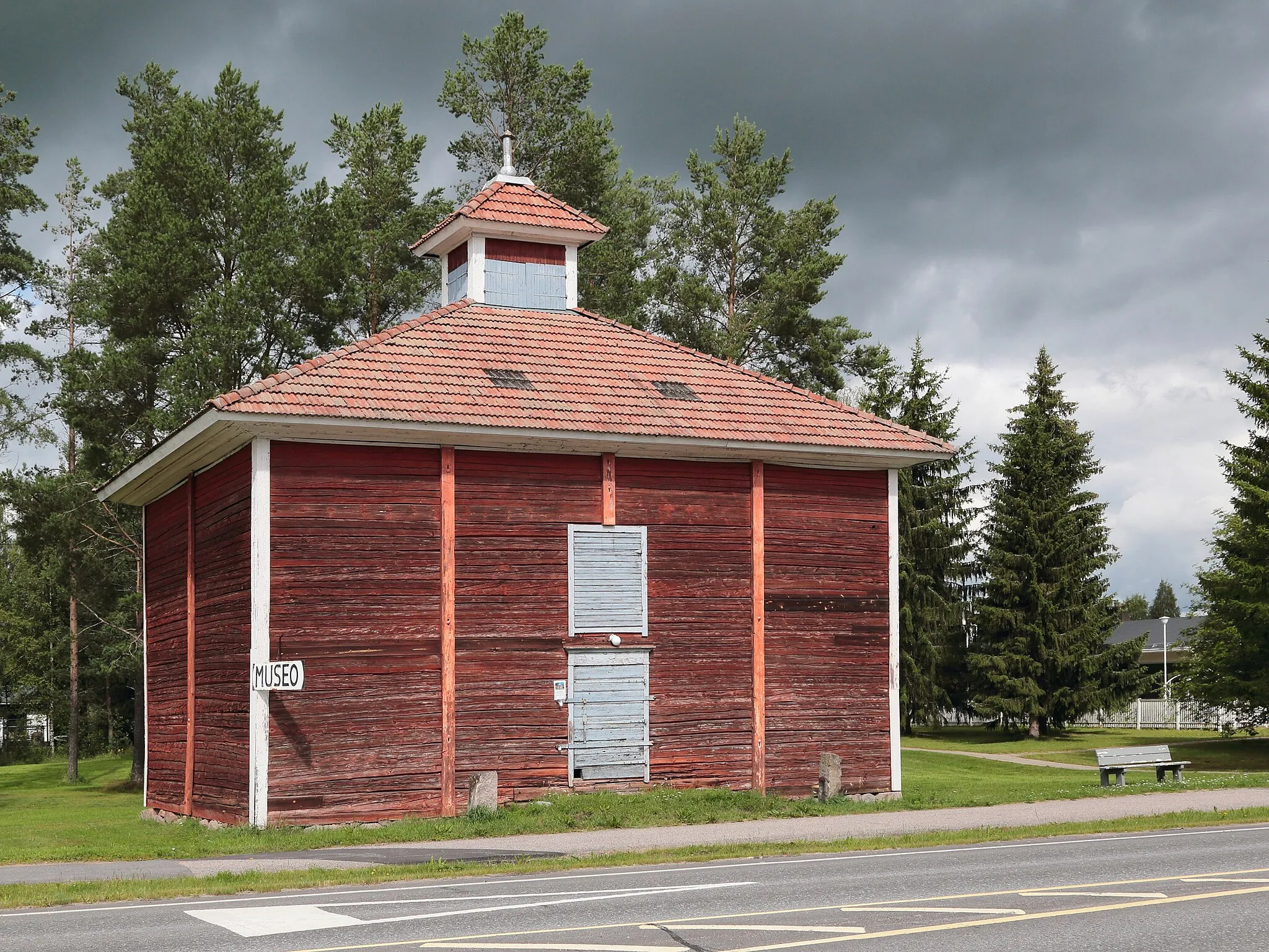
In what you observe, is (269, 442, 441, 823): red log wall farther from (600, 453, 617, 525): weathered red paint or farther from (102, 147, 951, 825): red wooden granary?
(600, 453, 617, 525): weathered red paint

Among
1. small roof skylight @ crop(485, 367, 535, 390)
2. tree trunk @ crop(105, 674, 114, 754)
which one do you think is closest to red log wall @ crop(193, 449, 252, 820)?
small roof skylight @ crop(485, 367, 535, 390)

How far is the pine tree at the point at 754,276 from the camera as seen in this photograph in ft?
155

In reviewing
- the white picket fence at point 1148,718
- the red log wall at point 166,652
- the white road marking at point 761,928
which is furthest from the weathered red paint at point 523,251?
the white picket fence at point 1148,718

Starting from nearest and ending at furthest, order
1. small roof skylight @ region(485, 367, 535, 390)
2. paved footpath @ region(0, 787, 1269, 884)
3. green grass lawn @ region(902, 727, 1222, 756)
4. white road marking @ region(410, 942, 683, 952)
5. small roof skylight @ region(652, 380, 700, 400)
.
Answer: white road marking @ region(410, 942, 683, 952), paved footpath @ region(0, 787, 1269, 884), small roof skylight @ region(485, 367, 535, 390), small roof skylight @ region(652, 380, 700, 400), green grass lawn @ region(902, 727, 1222, 756)

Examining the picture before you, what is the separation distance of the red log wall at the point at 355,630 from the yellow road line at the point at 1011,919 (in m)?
11.4

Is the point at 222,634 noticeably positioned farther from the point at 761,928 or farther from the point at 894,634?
the point at 761,928

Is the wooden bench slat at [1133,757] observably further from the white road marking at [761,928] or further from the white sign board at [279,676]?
the white road marking at [761,928]

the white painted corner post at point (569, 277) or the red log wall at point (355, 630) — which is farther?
the white painted corner post at point (569, 277)

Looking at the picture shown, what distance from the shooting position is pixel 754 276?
49375 millimetres

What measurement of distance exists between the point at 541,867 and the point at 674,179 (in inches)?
1875

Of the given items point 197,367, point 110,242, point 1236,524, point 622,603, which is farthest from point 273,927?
point 1236,524

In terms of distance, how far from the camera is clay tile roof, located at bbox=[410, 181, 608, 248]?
80.3 feet

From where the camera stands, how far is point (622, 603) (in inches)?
830

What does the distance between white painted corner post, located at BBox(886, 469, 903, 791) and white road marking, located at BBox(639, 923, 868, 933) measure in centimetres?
1371
